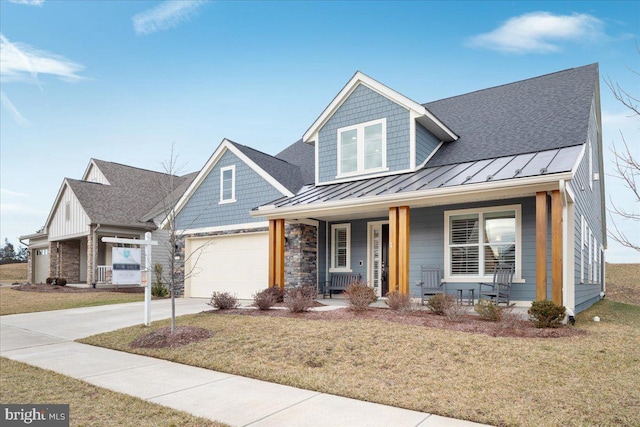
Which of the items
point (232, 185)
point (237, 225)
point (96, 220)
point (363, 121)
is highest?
point (363, 121)

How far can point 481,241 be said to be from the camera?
10961 millimetres

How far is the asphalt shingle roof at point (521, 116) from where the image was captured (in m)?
11.3

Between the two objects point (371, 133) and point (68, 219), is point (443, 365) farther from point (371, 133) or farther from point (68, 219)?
point (68, 219)

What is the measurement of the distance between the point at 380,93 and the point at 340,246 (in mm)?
4981

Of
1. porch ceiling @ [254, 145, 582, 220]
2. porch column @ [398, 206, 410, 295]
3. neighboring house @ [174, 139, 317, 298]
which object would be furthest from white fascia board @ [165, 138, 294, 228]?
porch column @ [398, 206, 410, 295]

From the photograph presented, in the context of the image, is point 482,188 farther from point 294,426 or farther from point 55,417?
point 55,417

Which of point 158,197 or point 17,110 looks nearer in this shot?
point 17,110

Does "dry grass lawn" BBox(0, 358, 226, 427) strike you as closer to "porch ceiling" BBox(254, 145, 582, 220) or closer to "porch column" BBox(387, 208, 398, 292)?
"porch column" BBox(387, 208, 398, 292)

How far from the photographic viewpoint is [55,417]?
4.16 meters

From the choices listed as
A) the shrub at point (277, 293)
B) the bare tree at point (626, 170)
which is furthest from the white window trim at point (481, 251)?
the bare tree at point (626, 170)

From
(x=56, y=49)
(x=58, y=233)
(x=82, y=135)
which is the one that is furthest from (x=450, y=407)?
(x=58, y=233)

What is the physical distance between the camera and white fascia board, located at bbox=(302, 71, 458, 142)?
12.1 metres

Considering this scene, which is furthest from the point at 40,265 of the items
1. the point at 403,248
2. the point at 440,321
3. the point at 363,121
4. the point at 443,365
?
the point at 443,365

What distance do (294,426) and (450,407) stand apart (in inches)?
60.7
